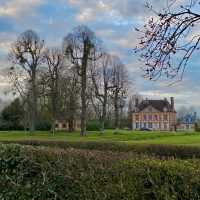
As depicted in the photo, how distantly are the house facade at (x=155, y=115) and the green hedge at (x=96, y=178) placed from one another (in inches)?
4070

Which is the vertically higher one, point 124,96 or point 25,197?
point 124,96

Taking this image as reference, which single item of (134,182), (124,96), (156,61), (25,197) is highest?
(124,96)

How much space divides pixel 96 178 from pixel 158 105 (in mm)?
113463

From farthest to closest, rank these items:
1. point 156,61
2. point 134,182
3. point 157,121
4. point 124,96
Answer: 1. point 157,121
2. point 124,96
3. point 156,61
4. point 134,182

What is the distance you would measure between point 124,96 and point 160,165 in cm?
6643

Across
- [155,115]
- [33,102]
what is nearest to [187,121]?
[155,115]

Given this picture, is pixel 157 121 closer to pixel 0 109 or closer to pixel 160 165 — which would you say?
pixel 0 109

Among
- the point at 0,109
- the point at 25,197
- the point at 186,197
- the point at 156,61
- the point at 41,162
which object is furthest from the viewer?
the point at 0,109

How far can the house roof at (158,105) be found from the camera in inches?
4569

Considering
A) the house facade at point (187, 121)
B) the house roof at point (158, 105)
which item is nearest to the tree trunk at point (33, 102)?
the house facade at point (187, 121)

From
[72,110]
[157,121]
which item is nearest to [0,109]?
[72,110]

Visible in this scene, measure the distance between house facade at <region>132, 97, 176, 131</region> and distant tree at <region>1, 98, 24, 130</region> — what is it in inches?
1624

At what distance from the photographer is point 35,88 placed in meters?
60.9

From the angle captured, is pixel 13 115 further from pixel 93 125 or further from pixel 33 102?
pixel 33 102
